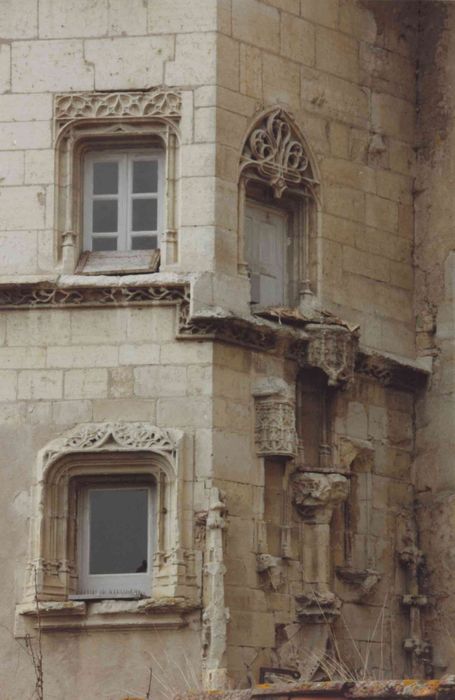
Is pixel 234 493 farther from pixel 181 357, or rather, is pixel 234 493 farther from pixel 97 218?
pixel 97 218

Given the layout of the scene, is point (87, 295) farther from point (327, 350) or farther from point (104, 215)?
point (327, 350)

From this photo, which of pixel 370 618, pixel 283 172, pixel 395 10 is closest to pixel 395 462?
pixel 370 618

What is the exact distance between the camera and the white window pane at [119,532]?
22531mm

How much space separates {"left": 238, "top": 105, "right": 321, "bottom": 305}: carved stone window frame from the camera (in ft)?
77.1

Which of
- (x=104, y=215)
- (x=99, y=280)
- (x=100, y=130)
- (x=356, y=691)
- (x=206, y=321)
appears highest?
(x=100, y=130)

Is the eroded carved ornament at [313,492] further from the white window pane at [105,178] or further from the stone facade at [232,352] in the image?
the white window pane at [105,178]

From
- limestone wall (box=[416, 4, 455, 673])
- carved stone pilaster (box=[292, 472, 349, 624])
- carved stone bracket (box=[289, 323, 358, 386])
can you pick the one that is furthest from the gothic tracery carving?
carved stone pilaster (box=[292, 472, 349, 624])

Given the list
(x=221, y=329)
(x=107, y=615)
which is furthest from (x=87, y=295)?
(x=107, y=615)

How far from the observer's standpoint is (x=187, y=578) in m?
22.0

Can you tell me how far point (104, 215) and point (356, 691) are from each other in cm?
836

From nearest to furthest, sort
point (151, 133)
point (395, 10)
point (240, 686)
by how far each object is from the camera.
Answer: point (240, 686) < point (151, 133) < point (395, 10)

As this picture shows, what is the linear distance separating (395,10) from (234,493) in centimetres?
605

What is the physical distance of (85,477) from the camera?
22.6 m

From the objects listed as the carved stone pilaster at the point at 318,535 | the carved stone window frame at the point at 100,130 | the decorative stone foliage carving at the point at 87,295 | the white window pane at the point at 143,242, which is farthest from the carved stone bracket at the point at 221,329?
the carved stone pilaster at the point at 318,535
